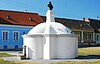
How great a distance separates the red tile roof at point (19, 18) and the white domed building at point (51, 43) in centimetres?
2475

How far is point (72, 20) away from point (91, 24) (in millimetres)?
5630

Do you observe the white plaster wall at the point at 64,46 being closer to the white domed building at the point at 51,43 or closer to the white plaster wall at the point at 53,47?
the white domed building at the point at 51,43

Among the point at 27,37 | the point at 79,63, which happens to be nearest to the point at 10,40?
the point at 27,37

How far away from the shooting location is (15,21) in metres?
47.8

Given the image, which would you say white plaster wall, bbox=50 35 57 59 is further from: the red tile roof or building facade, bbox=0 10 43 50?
the red tile roof

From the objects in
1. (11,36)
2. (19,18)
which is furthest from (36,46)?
(19,18)

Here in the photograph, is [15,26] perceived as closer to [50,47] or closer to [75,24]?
[75,24]

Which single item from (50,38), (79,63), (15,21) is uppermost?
(15,21)

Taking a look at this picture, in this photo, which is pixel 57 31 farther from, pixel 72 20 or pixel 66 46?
pixel 72 20

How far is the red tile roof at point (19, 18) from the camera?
47.0 m

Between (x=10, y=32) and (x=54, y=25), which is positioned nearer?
(x=54, y=25)

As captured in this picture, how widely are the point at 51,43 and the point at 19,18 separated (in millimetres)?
29393

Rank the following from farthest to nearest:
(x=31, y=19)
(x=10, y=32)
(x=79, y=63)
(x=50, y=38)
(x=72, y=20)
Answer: (x=72, y=20) → (x=31, y=19) → (x=10, y=32) → (x=50, y=38) → (x=79, y=63)

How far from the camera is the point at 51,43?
2119 centimetres
